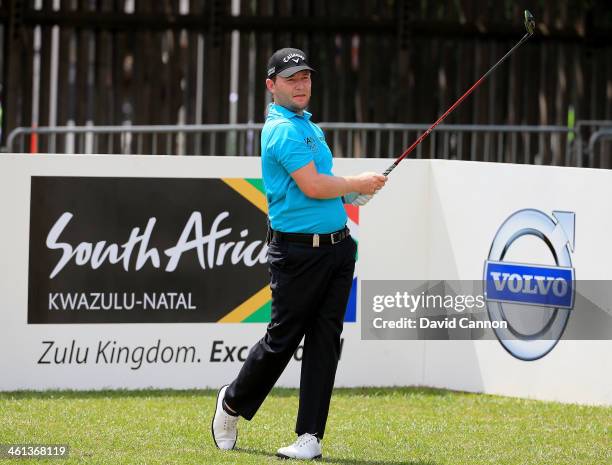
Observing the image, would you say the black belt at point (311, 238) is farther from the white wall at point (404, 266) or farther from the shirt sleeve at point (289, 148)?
the white wall at point (404, 266)

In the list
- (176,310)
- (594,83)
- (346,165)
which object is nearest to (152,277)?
(176,310)

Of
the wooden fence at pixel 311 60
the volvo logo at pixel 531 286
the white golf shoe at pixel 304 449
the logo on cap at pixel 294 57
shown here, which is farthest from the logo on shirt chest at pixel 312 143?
the wooden fence at pixel 311 60

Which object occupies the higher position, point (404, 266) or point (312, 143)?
point (312, 143)

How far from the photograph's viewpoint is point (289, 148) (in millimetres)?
5164

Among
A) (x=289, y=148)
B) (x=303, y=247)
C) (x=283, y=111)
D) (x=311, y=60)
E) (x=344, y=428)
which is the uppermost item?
(x=311, y=60)

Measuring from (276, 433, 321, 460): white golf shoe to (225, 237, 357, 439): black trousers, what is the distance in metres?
0.04

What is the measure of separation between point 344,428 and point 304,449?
0.91 m

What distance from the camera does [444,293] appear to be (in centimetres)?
744

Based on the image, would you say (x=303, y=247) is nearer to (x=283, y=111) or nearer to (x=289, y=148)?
(x=289, y=148)

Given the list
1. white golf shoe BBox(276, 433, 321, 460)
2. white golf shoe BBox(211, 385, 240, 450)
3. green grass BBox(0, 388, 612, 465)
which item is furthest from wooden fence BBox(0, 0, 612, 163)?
white golf shoe BBox(276, 433, 321, 460)

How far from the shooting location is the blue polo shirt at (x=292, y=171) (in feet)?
17.1

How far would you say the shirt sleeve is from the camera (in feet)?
16.9

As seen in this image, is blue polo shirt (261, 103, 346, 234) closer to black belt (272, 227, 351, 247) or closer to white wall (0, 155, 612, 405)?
black belt (272, 227, 351, 247)

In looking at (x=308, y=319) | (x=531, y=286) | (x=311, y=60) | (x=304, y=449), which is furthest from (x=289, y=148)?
(x=311, y=60)
